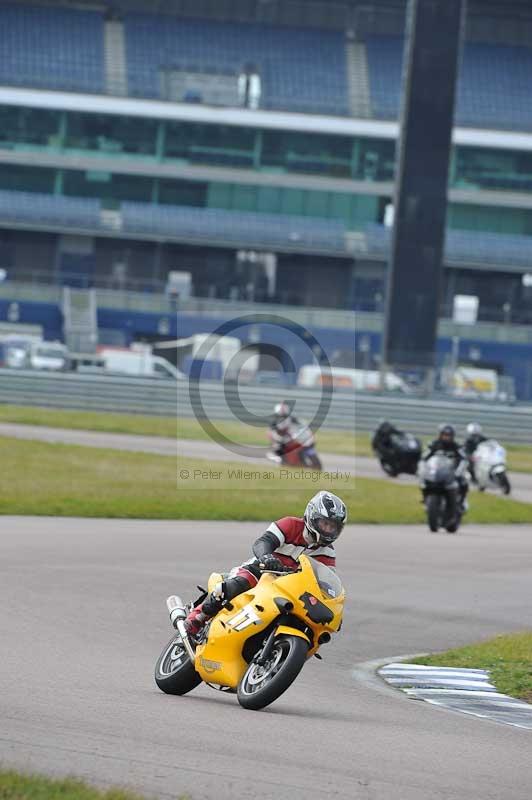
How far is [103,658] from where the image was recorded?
8.75m

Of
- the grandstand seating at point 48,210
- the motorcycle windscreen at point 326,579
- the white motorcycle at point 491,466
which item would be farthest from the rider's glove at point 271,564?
the grandstand seating at point 48,210

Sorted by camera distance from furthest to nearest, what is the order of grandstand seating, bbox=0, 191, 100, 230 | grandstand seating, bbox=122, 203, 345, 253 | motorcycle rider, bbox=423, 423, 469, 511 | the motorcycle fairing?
1. grandstand seating, bbox=122, 203, 345, 253
2. grandstand seating, bbox=0, 191, 100, 230
3. motorcycle rider, bbox=423, 423, 469, 511
4. the motorcycle fairing

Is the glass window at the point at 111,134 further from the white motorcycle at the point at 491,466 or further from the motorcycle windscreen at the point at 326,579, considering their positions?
the motorcycle windscreen at the point at 326,579

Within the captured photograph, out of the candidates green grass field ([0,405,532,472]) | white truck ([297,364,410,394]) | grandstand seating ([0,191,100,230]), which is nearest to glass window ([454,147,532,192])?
grandstand seating ([0,191,100,230])

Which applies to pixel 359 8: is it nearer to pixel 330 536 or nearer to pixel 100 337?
Result: pixel 100 337

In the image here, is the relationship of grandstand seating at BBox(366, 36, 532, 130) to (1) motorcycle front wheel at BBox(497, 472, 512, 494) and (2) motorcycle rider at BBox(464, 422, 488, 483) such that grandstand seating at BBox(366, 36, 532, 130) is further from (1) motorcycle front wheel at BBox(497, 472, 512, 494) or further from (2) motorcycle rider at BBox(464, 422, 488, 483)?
(1) motorcycle front wheel at BBox(497, 472, 512, 494)

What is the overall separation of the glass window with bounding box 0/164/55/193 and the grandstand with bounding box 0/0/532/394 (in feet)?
0.20

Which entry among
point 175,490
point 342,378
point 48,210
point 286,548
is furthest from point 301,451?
point 48,210

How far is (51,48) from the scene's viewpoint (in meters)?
60.9

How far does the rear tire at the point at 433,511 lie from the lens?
2003 centimetres

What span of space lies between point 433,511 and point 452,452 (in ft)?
3.03

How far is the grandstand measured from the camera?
193 feet

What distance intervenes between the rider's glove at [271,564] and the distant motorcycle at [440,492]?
40.3ft

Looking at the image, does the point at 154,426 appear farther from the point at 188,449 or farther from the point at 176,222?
the point at 176,222
